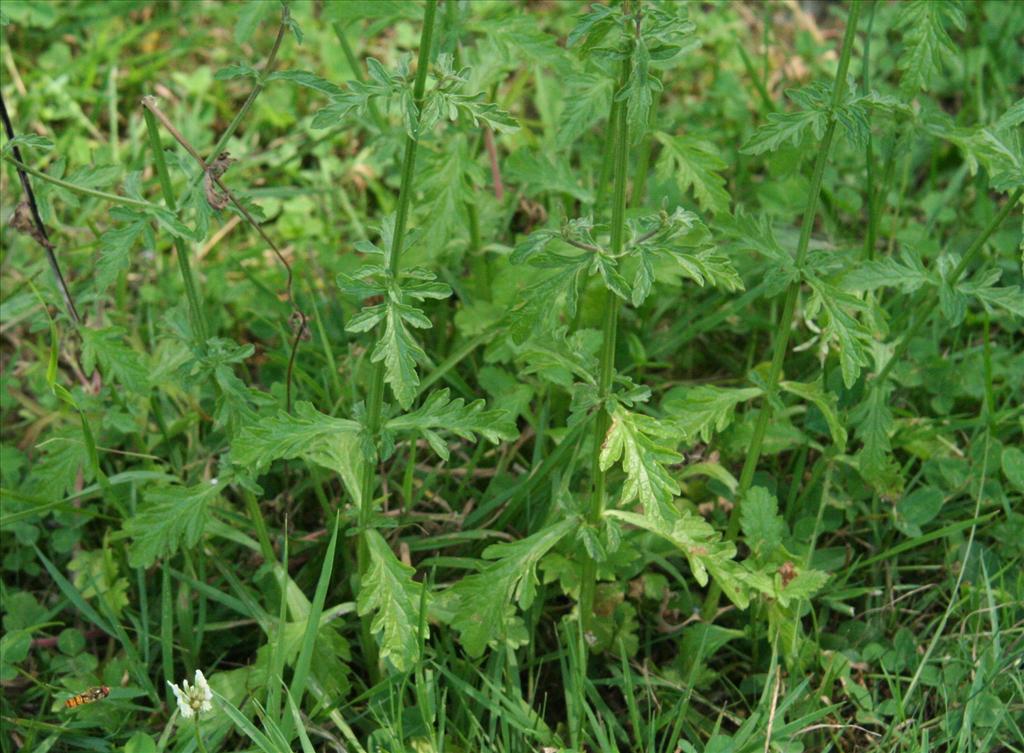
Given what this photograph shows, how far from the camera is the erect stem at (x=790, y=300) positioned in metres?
2.17

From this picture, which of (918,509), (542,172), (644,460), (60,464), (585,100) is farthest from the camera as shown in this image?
(542,172)

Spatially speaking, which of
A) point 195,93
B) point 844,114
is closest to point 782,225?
point 844,114

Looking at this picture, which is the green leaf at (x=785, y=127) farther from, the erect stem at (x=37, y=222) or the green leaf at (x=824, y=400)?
the erect stem at (x=37, y=222)

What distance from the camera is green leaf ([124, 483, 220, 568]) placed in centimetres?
239

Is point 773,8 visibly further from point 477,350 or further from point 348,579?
point 348,579

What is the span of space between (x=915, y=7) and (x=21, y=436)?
2476mm

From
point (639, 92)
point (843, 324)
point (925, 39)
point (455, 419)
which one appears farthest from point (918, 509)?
point (639, 92)

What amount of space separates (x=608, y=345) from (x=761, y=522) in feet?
2.07

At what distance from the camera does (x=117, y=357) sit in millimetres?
2533

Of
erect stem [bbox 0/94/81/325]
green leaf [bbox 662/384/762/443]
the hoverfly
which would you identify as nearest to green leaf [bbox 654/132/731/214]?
green leaf [bbox 662/384/762/443]

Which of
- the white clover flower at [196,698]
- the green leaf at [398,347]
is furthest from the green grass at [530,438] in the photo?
the white clover flower at [196,698]

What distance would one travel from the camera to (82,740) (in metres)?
2.46

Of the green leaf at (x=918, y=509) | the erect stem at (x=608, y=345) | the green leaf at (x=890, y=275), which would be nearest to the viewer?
the erect stem at (x=608, y=345)

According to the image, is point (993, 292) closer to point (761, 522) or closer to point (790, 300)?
point (790, 300)
